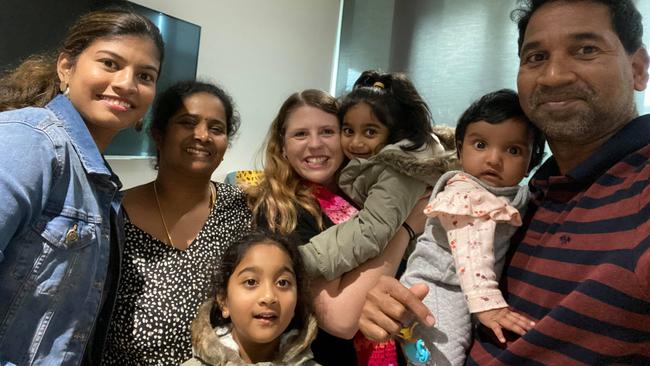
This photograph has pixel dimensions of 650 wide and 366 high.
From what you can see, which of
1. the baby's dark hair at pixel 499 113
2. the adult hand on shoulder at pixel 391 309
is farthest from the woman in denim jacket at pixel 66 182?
the baby's dark hair at pixel 499 113

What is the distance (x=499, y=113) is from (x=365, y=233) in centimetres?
53

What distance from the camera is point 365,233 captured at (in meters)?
1.42

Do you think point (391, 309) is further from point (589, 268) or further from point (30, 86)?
point (30, 86)

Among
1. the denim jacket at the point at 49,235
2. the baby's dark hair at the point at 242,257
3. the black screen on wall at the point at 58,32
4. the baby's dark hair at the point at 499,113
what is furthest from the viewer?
the black screen on wall at the point at 58,32

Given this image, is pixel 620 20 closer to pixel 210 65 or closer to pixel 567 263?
pixel 567 263

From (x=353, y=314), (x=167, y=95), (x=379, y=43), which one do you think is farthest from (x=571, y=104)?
(x=379, y=43)

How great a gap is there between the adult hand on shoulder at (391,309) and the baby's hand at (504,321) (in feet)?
0.42

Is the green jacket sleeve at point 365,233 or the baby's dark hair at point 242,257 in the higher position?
the green jacket sleeve at point 365,233

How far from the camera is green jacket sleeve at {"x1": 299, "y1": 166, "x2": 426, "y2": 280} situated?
55.6 inches

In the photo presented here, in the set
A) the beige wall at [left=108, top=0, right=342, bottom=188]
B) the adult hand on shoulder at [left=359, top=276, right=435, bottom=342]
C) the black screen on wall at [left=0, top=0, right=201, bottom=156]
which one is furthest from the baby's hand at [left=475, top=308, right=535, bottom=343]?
the beige wall at [left=108, top=0, right=342, bottom=188]

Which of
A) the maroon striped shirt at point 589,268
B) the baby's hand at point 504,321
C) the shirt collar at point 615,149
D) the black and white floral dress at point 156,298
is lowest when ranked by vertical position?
the black and white floral dress at point 156,298

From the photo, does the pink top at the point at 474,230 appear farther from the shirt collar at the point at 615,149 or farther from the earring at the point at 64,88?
the earring at the point at 64,88

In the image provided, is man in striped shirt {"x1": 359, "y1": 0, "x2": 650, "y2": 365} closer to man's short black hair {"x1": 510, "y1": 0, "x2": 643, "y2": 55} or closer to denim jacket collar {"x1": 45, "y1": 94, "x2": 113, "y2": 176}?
man's short black hair {"x1": 510, "y1": 0, "x2": 643, "y2": 55}

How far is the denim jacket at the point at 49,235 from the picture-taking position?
96 cm
